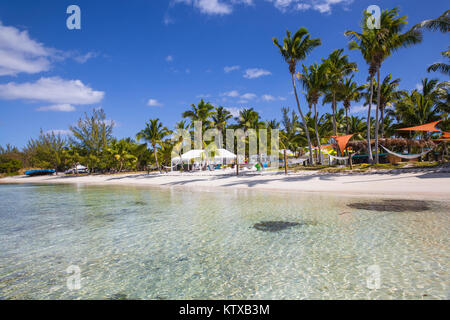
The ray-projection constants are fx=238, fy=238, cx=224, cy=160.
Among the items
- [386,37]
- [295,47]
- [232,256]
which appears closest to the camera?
[232,256]

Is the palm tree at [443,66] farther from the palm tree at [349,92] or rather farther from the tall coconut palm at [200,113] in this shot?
the tall coconut palm at [200,113]

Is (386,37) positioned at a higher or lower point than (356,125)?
higher

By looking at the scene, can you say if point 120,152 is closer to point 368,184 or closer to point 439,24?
point 368,184

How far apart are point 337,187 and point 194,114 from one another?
1877 centimetres

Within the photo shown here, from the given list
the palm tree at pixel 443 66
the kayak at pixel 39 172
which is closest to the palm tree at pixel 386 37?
the palm tree at pixel 443 66

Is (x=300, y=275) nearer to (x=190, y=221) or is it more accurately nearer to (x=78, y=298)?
(x=78, y=298)

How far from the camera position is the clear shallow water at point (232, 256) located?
315 centimetres

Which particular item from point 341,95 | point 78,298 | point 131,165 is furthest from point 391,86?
point 131,165

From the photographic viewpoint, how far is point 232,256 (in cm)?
436

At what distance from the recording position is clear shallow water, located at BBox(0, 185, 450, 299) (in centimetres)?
315

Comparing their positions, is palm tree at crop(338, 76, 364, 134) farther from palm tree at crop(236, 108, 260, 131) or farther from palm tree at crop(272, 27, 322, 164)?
palm tree at crop(236, 108, 260, 131)

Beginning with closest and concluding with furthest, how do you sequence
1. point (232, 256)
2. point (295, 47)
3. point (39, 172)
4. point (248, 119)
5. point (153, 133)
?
point (232, 256), point (295, 47), point (153, 133), point (248, 119), point (39, 172)

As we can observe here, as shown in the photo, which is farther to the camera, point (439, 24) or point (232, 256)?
point (439, 24)

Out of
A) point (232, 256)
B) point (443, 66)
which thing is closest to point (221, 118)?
point (443, 66)
